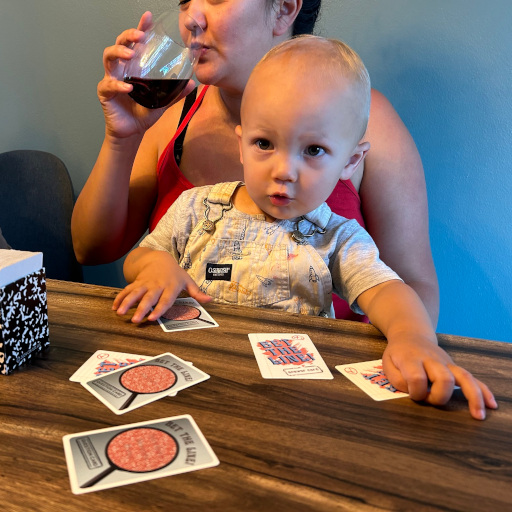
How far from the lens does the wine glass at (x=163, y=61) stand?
3.71ft

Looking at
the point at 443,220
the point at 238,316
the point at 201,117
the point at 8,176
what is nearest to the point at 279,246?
the point at 238,316

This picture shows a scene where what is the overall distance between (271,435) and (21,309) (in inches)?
14.2

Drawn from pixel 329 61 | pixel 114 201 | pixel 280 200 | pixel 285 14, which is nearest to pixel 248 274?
pixel 280 200

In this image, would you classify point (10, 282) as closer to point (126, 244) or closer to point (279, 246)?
point (279, 246)

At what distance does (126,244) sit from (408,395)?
1.17m

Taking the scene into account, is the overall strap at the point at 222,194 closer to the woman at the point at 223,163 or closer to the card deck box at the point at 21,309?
the woman at the point at 223,163

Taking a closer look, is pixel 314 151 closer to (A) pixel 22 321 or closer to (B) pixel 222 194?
(B) pixel 222 194

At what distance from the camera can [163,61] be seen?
3.74 ft

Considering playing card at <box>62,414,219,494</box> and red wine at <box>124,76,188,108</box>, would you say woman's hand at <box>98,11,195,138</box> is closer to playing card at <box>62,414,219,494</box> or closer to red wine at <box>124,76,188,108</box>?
red wine at <box>124,76,188,108</box>

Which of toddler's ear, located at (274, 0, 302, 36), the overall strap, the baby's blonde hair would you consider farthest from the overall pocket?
toddler's ear, located at (274, 0, 302, 36)

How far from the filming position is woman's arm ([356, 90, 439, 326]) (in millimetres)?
1483

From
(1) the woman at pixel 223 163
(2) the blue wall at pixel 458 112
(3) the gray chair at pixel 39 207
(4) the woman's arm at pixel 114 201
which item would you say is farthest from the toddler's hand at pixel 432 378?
(3) the gray chair at pixel 39 207

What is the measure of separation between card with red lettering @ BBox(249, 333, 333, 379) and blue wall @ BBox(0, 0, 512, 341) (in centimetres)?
117

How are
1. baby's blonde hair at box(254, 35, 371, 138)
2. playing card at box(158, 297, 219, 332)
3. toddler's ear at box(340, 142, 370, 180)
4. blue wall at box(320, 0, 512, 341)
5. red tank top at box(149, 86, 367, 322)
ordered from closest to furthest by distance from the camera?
playing card at box(158, 297, 219, 332) < baby's blonde hair at box(254, 35, 371, 138) < toddler's ear at box(340, 142, 370, 180) < red tank top at box(149, 86, 367, 322) < blue wall at box(320, 0, 512, 341)
